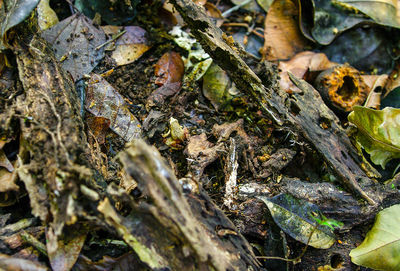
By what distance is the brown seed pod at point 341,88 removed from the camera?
262 centimetres

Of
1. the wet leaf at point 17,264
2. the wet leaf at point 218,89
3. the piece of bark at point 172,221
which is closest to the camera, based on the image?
the piece of bark at point 172,221

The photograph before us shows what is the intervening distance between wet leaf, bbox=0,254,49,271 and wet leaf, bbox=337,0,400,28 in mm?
3162

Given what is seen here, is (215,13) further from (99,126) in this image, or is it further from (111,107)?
(99,126)

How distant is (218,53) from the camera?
6.97ft

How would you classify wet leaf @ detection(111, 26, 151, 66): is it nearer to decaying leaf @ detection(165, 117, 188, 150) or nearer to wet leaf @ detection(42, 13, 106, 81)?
wet leaf @ detection(42, 13, 106, 81)

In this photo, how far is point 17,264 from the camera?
1547 mm

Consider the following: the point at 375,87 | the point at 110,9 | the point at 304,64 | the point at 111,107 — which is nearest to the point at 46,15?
the point at 110,9

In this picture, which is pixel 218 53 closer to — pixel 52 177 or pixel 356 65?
pixel 52 177

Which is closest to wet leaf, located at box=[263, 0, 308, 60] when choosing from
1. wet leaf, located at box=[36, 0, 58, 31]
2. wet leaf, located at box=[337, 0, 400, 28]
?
wet leaf, located at box=[337, 0, 400, 28]

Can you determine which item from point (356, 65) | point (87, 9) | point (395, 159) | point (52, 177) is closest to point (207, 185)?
point (52, 177)

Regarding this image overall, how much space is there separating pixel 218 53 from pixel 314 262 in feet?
4.60

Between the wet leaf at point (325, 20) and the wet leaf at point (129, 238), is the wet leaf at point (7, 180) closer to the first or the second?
the wet leaf at point (129, 238)

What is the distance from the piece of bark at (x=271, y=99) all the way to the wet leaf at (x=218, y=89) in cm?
28

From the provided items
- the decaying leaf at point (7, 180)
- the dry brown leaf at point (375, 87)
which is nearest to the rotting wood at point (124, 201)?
the decaying leaf at point (7, 180)
